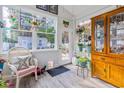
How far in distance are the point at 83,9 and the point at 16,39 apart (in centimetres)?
286

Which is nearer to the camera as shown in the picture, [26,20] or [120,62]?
[120,62]

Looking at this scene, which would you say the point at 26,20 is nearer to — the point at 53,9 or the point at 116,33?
the point at 53,9

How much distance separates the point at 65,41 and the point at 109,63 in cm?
267

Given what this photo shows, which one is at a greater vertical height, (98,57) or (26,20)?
(26,20)

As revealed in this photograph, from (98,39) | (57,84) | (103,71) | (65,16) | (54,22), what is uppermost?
(65,16)

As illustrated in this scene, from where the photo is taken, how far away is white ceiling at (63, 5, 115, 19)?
3.93m

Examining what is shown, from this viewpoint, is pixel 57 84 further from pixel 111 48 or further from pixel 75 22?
pixel 75 22

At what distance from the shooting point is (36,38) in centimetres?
382

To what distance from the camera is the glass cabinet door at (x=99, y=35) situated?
9.66ft

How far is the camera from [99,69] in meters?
2.97

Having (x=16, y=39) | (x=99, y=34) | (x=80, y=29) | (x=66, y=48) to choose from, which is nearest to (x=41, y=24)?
(x=16, y=39)

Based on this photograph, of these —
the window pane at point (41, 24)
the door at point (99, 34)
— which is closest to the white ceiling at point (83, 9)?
the door at point (99, 34)

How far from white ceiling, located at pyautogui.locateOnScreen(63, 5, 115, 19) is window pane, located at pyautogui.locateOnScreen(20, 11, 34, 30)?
1707mm
